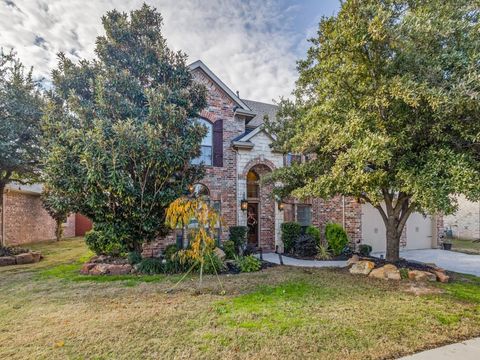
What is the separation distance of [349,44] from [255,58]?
19.9 ft

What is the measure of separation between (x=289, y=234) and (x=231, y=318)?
838cm

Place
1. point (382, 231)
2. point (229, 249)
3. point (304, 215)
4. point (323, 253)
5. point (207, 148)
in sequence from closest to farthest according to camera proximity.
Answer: point (229, 249), point (323, 253), point (207, 148), point (382, 231), point (304, 215)

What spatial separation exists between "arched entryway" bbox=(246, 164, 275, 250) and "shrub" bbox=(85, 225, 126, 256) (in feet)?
20.0

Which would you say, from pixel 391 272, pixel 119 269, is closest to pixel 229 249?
pixel 119 269

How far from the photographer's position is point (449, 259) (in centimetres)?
1166

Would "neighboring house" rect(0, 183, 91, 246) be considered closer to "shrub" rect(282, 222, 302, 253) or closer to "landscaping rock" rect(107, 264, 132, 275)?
"landscaping rock" rect(107, 264, 132, 275)

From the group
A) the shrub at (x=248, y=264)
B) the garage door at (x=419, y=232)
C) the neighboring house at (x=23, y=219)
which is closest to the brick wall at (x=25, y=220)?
the neighboring house at (x=23, y=219)

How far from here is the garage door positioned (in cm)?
1413

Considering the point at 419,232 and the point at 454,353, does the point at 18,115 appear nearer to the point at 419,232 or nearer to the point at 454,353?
the point at 454,353

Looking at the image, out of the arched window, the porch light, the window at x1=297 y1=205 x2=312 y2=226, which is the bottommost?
the window at x1=297 y1=205 x2=312 y2=226

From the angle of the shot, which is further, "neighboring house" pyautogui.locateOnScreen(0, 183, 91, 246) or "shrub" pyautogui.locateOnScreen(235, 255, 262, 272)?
"neighboring house" pyautogui.locateOnScreen(0, 183, 91, 246)

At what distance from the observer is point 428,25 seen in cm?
581

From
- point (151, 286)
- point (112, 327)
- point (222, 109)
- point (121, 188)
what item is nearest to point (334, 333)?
point (112, 327)

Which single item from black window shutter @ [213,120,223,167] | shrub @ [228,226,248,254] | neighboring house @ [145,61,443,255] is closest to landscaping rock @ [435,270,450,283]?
neighboring house @ [145,61,443,255]
